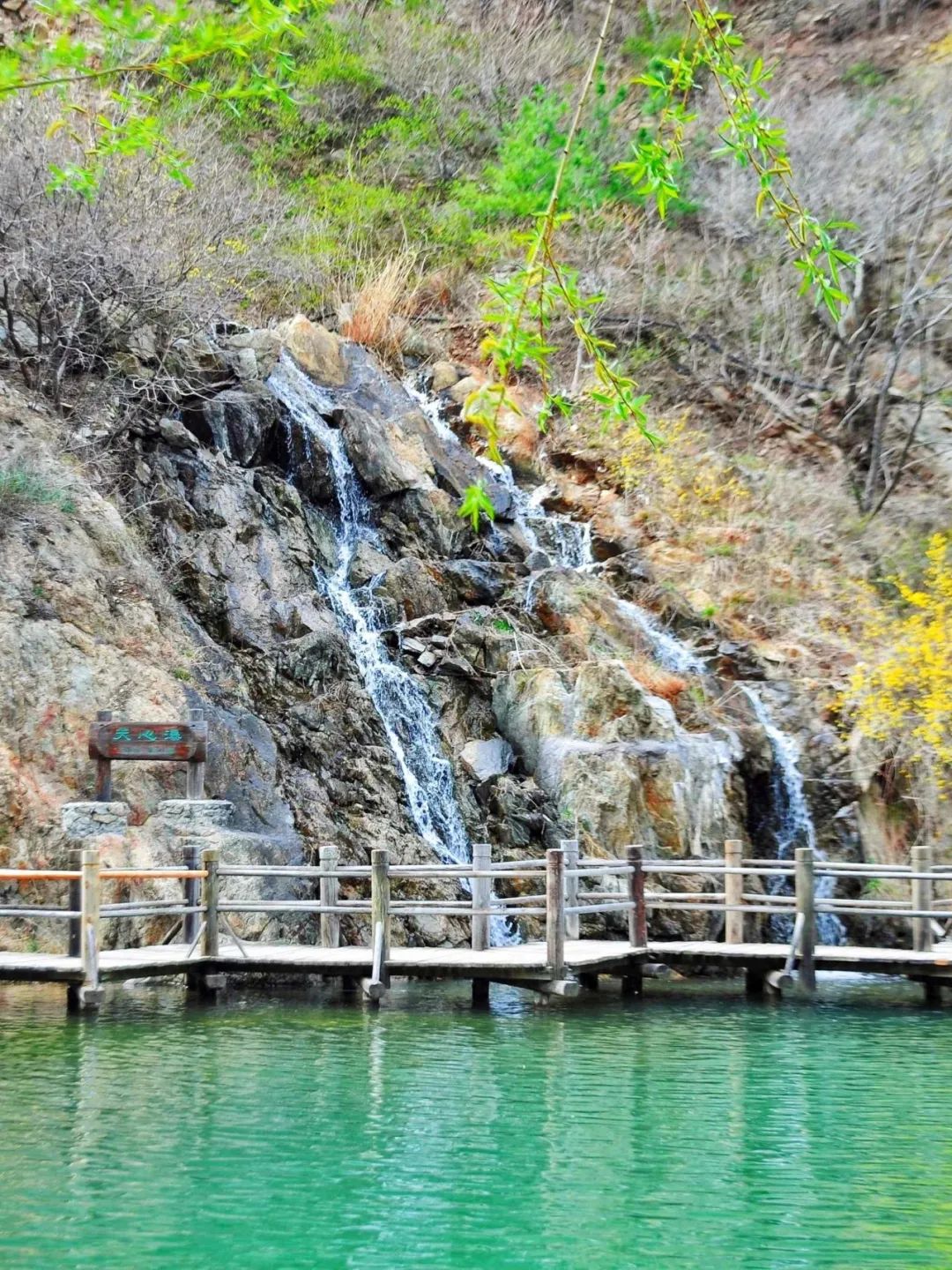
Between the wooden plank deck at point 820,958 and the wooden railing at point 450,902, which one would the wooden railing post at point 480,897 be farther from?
the wooden plank deck at point 820,958

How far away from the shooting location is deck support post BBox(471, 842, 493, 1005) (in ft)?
43.3

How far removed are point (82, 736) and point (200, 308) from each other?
8.11 meters

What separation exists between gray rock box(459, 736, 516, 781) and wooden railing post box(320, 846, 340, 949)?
383 centimetres

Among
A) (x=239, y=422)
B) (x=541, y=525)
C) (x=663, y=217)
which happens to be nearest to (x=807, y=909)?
(x=541, y=525)

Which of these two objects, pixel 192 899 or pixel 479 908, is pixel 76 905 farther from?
pixel 479 908

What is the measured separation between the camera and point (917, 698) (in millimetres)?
19422

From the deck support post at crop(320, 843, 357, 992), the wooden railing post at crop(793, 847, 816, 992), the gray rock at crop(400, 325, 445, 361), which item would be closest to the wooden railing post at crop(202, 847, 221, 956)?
the deck support post at crop(320, 843, 357, 992)

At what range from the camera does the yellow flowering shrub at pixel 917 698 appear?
18.5 m

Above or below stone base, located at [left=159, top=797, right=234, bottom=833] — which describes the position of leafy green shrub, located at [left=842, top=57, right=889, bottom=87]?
above

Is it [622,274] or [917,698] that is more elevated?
[622,274]

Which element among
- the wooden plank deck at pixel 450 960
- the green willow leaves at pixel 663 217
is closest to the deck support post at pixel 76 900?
the wooden plank deck at pixel 450 960

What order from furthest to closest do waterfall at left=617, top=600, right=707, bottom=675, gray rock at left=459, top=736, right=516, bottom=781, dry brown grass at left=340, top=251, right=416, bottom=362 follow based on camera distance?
dry brown grass at left=340, top=251, right=416, bottom=362
waterfall at left=617, top=600, right=707, bottom=675
gray rock at left=459, top=736, right=516, bottom=781

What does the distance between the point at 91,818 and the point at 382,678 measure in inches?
196

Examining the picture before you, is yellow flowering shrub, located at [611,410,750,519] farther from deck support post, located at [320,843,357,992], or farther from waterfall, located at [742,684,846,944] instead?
deck support post, located at [320,843,357,992]
